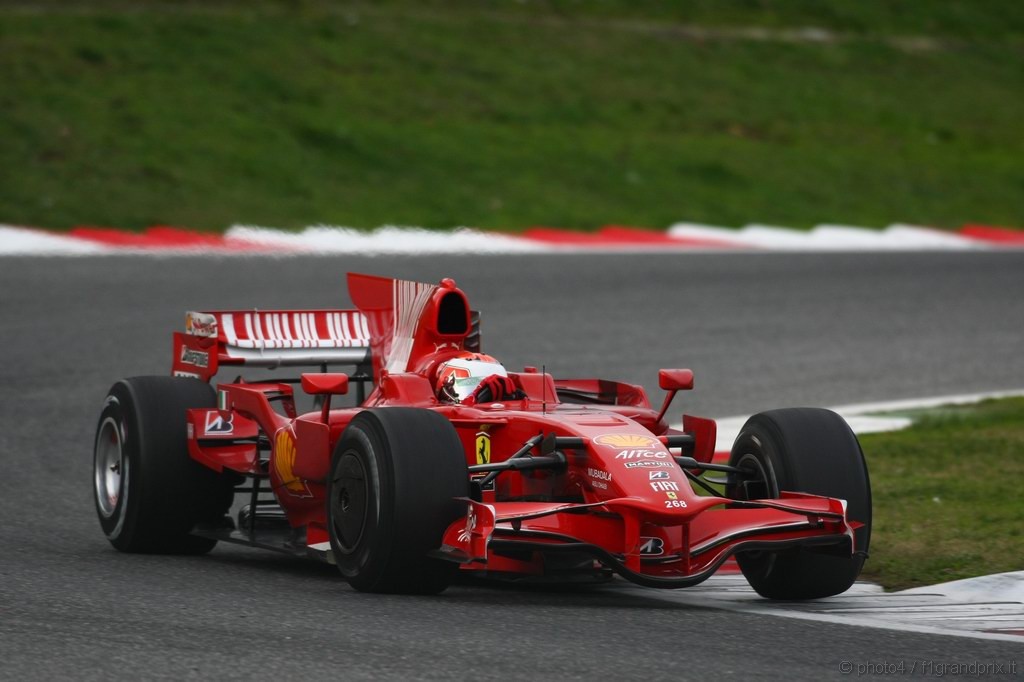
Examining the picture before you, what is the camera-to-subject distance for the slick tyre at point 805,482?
21.8ft

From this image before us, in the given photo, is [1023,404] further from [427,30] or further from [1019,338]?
[427,30]

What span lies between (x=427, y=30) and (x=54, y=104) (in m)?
9.05

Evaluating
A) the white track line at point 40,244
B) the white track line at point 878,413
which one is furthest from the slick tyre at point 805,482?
the white track line at point 40,244

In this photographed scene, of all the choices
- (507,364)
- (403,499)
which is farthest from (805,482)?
(507,364)

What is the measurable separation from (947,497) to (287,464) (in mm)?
3318

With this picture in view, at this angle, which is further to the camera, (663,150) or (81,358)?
(663,150)

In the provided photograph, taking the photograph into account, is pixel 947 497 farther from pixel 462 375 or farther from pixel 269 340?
pixel 269 340

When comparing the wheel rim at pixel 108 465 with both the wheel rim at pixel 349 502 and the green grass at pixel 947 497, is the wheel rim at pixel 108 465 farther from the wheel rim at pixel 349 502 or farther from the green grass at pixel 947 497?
the green grass at pixel 947 497

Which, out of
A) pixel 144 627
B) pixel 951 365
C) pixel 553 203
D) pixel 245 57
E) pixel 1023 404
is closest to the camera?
pixel 144 627

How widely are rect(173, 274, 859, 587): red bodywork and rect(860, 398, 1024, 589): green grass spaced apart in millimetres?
889

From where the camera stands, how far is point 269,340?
28.6ft

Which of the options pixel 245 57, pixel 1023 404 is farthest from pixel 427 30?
pixel 1023 404

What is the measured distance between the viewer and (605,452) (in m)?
6.49

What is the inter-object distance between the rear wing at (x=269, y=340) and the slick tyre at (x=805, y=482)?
2602 millimetres
